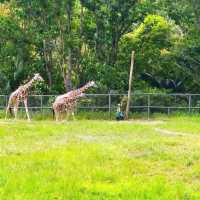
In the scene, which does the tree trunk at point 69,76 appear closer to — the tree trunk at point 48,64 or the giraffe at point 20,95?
the tree trunk at point 48,64

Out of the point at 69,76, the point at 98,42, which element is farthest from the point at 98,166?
the point at 98,42

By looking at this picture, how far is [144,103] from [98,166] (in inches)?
631

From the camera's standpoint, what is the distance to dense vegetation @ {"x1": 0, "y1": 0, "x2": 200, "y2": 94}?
2881 cm

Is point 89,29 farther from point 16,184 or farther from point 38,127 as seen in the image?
point 16,184

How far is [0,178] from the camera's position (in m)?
10.3

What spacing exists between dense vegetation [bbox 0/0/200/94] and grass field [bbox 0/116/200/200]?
12234 millimetres

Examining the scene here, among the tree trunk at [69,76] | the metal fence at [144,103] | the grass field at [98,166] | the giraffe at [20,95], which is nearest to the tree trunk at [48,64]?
the tree trunk at [69,76]

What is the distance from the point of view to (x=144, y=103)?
27406 mm

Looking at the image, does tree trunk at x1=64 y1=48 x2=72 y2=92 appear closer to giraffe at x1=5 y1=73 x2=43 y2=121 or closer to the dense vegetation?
the dense vegetation

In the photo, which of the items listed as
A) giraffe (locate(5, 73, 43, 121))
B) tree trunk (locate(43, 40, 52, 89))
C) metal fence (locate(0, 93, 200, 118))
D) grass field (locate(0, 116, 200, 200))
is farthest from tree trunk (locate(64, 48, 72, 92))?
grass field (locate(0, 116, 200, 200))

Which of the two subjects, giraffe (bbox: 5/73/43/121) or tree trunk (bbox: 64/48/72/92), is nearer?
giraffe (bbox: 5/73/43/121)

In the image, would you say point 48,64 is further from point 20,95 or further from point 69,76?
point 20,95

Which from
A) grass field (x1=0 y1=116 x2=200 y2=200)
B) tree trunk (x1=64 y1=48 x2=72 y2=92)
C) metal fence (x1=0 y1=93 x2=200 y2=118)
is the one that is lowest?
grass field (x1=0 y1=116 x2=200 y2=200)

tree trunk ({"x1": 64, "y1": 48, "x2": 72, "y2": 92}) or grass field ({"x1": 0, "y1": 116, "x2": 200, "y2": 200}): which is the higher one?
tree trunk ({"x1": 64, "y1": 48, "x2": 72, "y2": 92})
